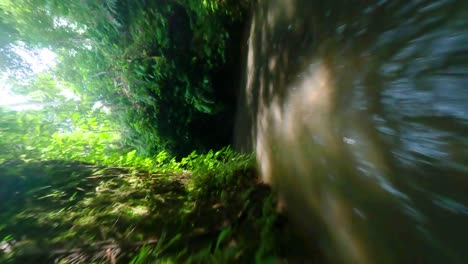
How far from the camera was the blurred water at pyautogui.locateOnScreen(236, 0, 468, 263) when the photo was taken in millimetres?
1058

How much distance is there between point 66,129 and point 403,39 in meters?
10.2

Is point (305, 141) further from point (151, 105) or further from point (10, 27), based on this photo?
point (10, 27)

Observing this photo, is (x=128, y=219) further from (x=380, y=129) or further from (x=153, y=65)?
(x=153, y=65)

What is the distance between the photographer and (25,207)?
2.17 metres

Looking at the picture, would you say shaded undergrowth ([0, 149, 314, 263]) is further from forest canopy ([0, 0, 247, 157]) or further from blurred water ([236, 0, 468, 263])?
forest canopy ([0, 0, 247, 157])

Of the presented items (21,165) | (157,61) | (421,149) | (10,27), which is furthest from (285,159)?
(10,27)

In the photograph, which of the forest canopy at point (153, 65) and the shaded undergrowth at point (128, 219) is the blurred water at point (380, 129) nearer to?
the shaded undergrowth at point (128, 219)

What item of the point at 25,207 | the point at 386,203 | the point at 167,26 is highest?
the point at 167,26

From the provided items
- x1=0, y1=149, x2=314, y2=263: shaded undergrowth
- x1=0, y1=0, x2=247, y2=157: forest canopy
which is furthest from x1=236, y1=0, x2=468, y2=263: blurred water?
x1=0, y1=0, x2=247, y2=157: forest canopy

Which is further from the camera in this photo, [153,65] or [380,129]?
[153,65]

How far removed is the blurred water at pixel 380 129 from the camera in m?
1.06

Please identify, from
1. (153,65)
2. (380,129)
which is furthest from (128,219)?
(153,65)

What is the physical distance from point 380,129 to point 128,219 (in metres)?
1.99

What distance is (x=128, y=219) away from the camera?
2.26 metres
